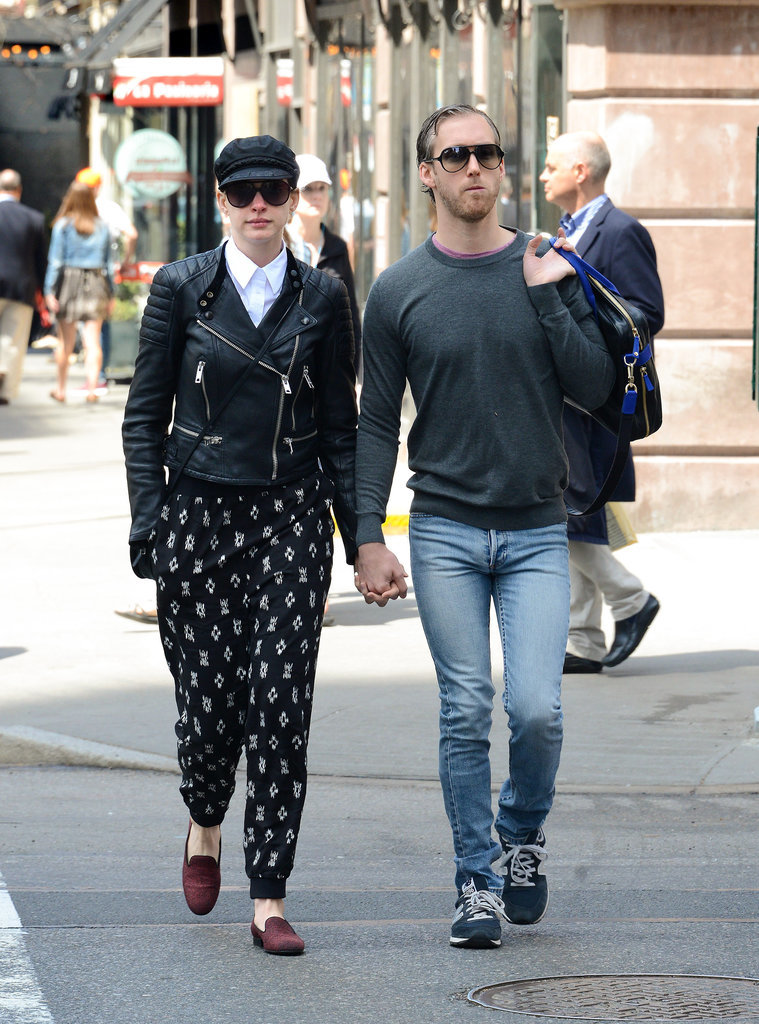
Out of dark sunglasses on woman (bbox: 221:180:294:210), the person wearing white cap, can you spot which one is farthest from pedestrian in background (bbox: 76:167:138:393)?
dark sunglasses on woman (bbox: 221:180:294:210)

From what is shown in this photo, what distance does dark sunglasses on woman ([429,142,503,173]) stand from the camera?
15.2ft

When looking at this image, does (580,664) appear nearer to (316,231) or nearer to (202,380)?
(316,231)

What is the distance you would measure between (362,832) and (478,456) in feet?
5.48

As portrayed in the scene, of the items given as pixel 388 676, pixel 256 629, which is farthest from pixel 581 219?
pixel 256 629

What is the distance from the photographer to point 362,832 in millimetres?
5895

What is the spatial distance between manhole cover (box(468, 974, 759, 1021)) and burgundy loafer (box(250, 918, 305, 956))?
49 cm

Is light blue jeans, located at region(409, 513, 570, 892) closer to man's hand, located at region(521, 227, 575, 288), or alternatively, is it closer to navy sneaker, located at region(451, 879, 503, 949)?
navy sneaker, located at region(451, 879, 503, 949)

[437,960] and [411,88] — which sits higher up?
[411,88]

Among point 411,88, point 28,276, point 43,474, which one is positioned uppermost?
point 411,88

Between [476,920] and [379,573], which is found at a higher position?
[379,573]

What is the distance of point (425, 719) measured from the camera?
7.14 m

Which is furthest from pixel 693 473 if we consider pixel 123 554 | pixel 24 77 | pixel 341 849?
pixel 24 77

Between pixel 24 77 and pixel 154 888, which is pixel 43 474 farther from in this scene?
pixel 24 77

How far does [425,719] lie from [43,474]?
24.5 ft
